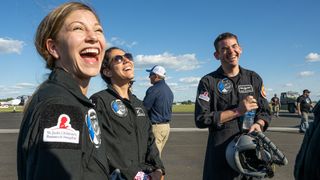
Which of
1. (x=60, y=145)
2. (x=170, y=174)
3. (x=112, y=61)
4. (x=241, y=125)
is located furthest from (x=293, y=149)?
(x=60, y=145)

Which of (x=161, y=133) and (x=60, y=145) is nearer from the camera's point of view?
(x=60, y=145)

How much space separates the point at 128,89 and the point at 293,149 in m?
8.46

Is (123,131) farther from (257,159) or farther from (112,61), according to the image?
(257,159)

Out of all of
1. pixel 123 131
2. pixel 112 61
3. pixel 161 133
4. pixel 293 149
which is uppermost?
pixel 112 61

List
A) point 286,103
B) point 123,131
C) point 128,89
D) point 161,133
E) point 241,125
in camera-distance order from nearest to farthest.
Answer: point 123,131, point 241,125, point 128,89, point 161,133, point 286,103

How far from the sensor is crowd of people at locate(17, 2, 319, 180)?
4.21 ft

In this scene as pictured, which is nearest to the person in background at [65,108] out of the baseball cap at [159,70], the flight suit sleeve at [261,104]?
the flight suit sleeve at [261,104]

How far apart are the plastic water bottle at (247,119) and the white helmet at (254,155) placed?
1.36ft

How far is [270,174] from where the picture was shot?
2695mm

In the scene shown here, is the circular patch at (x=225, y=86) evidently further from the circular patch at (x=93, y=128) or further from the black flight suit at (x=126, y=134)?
the circular patch at (x=93, y=128)

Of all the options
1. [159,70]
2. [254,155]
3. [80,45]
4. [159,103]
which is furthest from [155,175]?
[159,70]

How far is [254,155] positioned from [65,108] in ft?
6.25

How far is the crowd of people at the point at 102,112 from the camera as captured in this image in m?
1.28

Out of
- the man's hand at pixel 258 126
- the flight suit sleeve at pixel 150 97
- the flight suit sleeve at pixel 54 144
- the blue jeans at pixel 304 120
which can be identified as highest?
the flight suit sleeve at pixel 150 97
